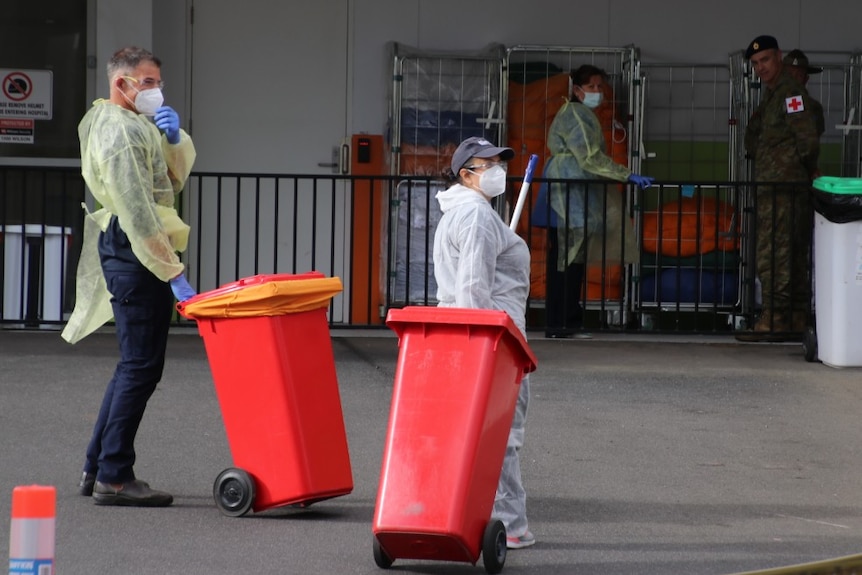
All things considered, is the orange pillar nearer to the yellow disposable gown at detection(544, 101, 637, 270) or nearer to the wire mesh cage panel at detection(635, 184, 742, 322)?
the yellow disposable gown at detection(544, 101, 637, 270)

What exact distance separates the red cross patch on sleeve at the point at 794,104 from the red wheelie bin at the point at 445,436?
6.47m

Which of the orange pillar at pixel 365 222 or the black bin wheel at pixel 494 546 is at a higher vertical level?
the orange pillar at pixel 365 222

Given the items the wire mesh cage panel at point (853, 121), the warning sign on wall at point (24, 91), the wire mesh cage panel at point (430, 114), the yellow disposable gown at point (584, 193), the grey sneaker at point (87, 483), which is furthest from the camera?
the wire mesh cage panel at point (853, 121)

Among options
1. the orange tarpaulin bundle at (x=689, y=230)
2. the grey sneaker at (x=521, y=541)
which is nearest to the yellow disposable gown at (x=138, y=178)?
the grey sneaker at (x=521, y=541)

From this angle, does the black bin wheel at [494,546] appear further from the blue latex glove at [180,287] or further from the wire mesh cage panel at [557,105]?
the wire mesh cage panel at [557,105]

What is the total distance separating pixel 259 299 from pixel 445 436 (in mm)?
1137

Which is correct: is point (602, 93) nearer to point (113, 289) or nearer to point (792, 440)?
point (792, 440)

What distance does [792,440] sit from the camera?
7.42m

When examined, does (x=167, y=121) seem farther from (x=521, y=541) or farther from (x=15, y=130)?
(x=15, y=130)

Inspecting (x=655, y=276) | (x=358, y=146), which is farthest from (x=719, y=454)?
(x=358, y=146)

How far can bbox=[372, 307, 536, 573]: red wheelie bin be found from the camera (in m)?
4.59

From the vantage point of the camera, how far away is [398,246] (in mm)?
11805

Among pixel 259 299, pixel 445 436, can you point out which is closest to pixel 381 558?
pixel 445 436

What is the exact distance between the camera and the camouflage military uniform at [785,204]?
10609mm
